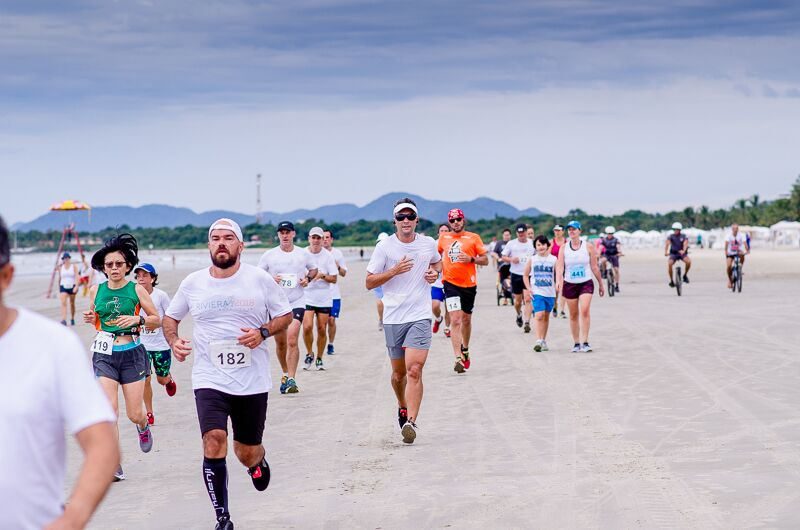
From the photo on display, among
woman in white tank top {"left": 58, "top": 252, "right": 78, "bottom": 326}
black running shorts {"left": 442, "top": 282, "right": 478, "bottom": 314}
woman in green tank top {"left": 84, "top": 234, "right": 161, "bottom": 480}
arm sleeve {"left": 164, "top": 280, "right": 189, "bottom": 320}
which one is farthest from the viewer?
woman in white tank top {"left": 58, "top": 252, "right": 78, "bottom": 326}

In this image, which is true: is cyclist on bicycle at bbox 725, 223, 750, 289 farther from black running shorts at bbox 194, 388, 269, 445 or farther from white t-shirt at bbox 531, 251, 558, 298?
black running shorts at bbox 194, 388, 269, 445

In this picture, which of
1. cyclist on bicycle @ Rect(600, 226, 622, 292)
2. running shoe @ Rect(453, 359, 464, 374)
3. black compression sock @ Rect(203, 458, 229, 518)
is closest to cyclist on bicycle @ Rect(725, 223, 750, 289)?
cyclist on bicycle @ Rect(600, 226, 622, 292)

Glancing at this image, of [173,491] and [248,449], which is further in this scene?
[173,491]

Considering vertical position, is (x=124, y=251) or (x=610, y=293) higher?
(x=124, y=251)

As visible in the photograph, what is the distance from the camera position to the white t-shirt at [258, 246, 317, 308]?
548 inches

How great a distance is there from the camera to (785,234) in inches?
4262

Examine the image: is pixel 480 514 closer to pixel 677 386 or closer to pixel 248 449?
pixel 248 449

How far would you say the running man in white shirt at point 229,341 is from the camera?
23.0 feet

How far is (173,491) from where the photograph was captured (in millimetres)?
8352

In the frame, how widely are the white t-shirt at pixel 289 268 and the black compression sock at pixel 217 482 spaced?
23.1ft

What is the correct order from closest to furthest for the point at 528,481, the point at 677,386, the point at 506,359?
1. the point at 528,481
2. the point at 677,386
3. the point at 506,359

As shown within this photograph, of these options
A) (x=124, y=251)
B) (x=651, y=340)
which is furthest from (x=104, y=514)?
(x=651, y=340)

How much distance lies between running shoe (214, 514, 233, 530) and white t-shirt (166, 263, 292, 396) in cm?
75

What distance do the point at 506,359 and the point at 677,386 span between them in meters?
3.76
